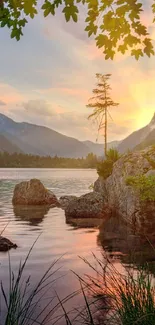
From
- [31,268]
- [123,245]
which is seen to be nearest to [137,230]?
[123,245]

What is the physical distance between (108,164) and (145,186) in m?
8.82

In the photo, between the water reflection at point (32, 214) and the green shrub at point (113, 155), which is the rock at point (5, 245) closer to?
the water reflection at point (32, 214)

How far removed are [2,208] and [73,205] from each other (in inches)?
250

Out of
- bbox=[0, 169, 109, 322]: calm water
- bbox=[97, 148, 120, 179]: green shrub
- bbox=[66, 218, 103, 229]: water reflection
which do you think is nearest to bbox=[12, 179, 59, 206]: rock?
bbox=[97, 148, 120, 179]: green shrub

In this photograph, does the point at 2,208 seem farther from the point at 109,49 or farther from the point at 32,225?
the point at 109,49

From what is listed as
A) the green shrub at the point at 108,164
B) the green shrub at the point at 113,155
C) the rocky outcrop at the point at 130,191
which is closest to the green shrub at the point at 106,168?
the green shrub at the point at 108,164

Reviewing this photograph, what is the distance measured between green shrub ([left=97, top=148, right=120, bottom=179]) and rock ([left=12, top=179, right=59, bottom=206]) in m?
5.46

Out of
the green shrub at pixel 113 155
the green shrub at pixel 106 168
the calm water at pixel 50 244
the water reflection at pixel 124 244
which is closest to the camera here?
the calm water at pixel 50 244

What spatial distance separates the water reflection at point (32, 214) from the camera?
21.2 metres

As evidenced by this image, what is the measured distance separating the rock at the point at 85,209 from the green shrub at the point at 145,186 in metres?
4.30

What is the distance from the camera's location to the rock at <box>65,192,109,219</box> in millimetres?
23264

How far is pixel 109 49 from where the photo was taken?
236 inches

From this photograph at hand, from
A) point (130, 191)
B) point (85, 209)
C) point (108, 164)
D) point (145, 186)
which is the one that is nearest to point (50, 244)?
point (145, 186)

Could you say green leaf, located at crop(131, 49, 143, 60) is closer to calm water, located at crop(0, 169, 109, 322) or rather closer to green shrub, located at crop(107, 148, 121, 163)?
calm water, located at crop(0, 169, 109, 322)
